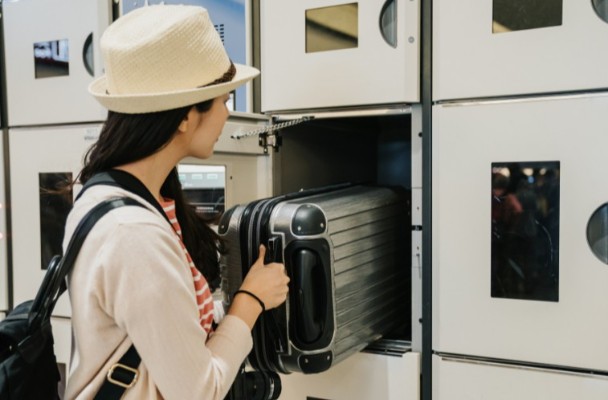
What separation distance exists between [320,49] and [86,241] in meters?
0.77

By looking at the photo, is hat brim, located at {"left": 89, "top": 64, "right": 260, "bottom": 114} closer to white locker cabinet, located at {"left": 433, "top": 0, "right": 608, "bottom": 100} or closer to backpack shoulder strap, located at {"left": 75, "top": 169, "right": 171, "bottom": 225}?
backpack shoulder strap, located at {"left": 75, "top": 169, "right": 171, "bottom": 225}

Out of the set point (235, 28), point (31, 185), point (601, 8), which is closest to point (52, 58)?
point (31, 185)

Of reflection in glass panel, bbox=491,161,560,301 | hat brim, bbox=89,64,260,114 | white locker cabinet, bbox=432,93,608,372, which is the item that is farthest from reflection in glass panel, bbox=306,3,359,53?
hat brim, bbox=89,64,260,114

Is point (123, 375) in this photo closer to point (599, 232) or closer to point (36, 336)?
point (36, 336)

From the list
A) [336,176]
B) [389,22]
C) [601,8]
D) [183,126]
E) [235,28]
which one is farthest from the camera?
[336,176]

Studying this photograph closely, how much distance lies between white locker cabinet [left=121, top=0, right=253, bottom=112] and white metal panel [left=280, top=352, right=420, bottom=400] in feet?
2.20

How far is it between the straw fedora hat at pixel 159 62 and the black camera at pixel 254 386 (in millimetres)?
477

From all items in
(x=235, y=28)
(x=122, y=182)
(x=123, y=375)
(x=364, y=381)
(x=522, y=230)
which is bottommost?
(x=364, y=381)

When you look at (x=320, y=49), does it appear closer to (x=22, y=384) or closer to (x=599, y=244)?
(x=599, y=244)

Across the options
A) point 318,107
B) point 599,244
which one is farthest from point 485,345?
point 318,107

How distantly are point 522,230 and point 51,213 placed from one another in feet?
3.75

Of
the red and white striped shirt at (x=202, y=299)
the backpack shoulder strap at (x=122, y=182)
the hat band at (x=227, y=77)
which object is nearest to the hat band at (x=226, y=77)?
the hat band at (x=227, y=77)

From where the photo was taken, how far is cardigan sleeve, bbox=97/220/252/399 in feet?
2.45

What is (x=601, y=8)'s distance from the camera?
109cm
